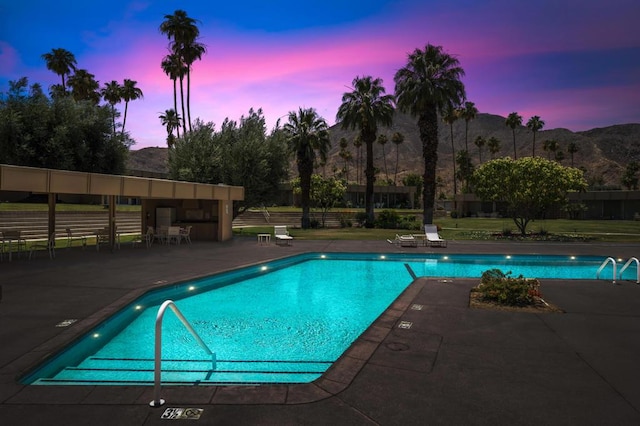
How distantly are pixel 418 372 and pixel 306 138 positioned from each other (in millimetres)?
29641

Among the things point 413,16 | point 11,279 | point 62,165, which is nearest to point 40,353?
point 11,279

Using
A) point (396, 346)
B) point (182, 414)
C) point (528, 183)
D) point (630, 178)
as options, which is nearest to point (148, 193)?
point (396, 346)

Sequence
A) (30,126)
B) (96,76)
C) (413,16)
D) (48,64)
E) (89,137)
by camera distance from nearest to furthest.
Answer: (413,16), (30,126), (89,137), (48,64), (96,76)

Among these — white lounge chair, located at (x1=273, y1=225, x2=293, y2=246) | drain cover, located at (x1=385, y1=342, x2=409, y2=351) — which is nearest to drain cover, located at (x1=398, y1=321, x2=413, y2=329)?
drain cover, located at (x1=385, y1=342, x2=409, y2=351)

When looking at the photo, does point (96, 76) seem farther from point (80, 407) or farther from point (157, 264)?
point (80, 407)

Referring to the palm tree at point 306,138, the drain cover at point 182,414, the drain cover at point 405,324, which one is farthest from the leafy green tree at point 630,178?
the drain cover at point 182,414

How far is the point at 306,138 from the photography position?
3312cm

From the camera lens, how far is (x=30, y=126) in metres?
25.2

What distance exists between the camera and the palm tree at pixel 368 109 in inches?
1324

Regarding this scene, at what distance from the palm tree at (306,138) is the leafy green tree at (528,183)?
1344 centimetres

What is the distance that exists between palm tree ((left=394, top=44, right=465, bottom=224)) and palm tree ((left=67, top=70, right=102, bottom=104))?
41.1 meters

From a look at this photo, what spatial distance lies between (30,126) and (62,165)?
327 centimetres

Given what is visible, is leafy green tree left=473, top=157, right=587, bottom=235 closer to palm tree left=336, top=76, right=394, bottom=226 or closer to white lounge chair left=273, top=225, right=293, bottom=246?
palm tree left=336, top=76, right=394, bottom=226

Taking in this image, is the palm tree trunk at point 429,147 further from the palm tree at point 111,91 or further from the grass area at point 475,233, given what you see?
the palm tree at point 111,91
